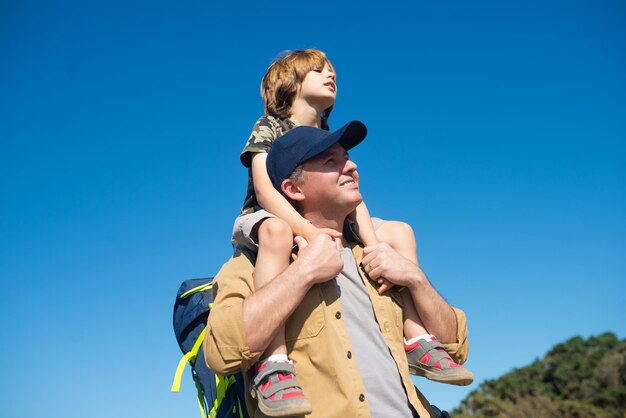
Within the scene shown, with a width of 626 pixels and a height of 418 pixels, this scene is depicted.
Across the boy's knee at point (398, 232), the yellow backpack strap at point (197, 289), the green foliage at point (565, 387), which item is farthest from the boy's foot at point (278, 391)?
the green foliage at point (565, 387)

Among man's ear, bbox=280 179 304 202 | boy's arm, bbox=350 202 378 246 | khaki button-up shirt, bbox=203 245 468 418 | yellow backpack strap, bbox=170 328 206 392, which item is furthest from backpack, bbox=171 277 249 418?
boy's arm, bbox=350 202 378 246

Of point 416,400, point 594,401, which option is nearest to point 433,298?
point 416,400

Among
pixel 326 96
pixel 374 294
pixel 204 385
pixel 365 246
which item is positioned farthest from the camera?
pixel 326 96

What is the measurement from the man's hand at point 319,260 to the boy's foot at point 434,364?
702 millimetres

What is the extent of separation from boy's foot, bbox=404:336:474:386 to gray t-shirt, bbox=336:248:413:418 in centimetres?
22

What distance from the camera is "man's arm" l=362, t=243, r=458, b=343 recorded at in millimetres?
3111

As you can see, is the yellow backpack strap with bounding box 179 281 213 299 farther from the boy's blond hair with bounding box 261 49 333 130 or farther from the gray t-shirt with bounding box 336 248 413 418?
the boy's blond hair with bounding box 261 49 333 130

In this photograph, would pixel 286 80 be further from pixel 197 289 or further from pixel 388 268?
pixel 388 268

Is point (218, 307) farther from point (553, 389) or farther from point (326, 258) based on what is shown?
point (553, 389)

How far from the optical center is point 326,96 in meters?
4.46

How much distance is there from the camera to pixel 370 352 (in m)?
2.94

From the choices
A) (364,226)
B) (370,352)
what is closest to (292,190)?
(364,226)

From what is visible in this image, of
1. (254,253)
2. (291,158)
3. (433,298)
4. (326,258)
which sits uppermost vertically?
(291,158)

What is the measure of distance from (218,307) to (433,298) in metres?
1.24
